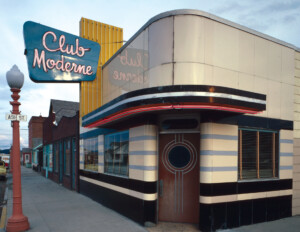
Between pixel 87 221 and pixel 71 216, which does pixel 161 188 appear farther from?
pixel 71 216

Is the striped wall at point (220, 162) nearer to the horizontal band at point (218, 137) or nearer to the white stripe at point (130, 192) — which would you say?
the horizontal band at point (218, 137)

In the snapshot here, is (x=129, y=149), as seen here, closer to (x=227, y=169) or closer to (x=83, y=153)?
(x=227, y=169)

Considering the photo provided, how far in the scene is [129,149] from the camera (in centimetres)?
804

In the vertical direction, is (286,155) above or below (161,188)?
above

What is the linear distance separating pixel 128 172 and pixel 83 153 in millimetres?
5069

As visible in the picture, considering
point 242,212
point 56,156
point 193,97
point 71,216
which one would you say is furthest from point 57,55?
point 56,156

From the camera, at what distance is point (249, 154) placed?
7375mm

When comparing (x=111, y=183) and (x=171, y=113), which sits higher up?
(x=171, y=113)

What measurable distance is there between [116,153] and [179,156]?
2.74 m

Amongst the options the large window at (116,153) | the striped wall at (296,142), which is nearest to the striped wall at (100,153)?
the large window at (116,153)

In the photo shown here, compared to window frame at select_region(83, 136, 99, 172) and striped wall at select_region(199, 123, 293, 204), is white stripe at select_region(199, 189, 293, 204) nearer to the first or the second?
striped wall at select_region(199, 123, 293, 204)

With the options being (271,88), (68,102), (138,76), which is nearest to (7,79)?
(138,76)

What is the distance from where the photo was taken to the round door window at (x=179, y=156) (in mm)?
7219

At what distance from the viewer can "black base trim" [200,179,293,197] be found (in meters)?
6.51
